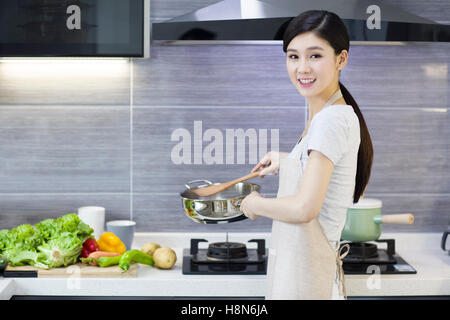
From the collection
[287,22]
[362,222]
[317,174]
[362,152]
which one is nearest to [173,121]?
[287,22]

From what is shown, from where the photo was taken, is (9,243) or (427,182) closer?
(9,243)

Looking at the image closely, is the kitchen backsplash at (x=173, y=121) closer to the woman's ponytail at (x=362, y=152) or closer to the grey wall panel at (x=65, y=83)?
the grey wall panel at (x=65, y=83)

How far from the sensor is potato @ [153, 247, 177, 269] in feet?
5.98

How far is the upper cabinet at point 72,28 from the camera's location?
1943mm

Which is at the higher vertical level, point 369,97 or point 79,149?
point 369,97

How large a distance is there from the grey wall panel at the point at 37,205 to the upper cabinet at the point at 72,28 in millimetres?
559

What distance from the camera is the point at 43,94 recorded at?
2.15 m

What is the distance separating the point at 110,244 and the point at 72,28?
0.78 meters

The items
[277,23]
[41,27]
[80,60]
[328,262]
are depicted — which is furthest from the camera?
[80,60]

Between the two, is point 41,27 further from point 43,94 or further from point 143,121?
point 143,121

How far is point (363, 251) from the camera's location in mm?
1904

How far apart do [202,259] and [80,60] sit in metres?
0.91

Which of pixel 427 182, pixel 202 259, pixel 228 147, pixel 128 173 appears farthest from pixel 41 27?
pixel 427 182

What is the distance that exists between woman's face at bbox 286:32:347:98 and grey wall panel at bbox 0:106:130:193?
1067 mm
